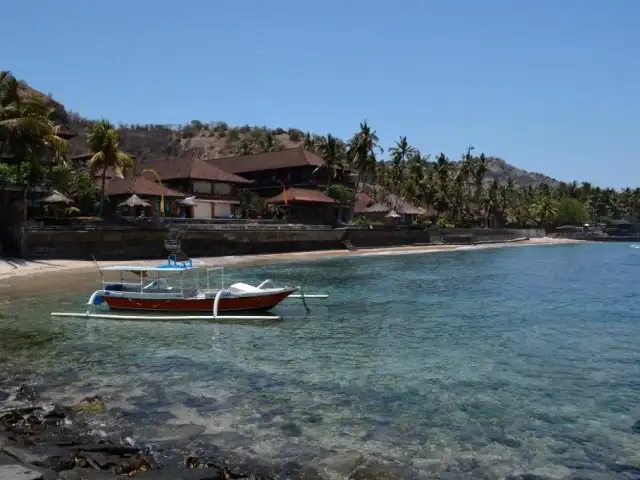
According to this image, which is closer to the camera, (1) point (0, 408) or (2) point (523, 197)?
(1) point (0, 408)

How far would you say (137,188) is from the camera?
198ft

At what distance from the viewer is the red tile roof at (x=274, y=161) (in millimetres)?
83375

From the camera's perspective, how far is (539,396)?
45.2ft

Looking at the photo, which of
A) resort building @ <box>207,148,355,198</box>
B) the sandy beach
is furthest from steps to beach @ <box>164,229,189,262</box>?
resort building @ <box>207,148,355,198</box>

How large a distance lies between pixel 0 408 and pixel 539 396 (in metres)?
12.1

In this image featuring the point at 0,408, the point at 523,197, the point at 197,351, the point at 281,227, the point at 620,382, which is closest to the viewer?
the point at 0,408

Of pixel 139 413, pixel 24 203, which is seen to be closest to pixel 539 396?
pixel 139 413

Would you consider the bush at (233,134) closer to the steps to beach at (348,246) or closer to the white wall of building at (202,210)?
the white wall of building at (202,210)

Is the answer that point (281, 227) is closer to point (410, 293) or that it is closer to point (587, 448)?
point (410, 293)

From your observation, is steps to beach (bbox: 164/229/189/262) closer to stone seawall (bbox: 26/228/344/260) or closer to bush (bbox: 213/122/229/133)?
stone seawall (bbox: 26/228/344/260)

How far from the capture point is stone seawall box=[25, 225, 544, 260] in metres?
44.9

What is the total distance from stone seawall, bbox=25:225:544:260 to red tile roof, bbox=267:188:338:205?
6569 mm

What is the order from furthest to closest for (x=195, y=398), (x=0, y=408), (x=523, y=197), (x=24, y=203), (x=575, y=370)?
(x=523, y=197) → (x=24, y=203) → (x=575, y=370) → (x=195, y=398) → (x=0, y=408)

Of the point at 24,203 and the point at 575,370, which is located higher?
the point at 24,203
